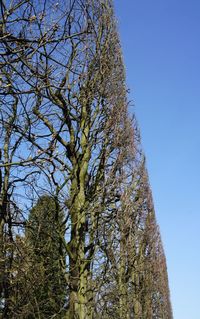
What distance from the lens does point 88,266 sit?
796 cm

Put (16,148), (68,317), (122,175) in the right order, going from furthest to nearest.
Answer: (122,175) < (68,317) < (16,148)

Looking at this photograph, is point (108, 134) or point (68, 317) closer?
point (68, 317)

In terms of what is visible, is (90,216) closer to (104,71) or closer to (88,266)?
(88,266)

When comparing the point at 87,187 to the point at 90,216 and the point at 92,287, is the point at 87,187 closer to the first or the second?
the point at 90,216

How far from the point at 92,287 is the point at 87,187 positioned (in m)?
1.80

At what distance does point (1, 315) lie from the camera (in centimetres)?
586

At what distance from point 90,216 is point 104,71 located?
2.86 meters

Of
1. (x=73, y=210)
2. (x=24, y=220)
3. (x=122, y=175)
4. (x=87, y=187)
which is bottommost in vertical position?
(x=24, y=220)

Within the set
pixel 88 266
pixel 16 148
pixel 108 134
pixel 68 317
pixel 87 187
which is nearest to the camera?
pixel 16 148

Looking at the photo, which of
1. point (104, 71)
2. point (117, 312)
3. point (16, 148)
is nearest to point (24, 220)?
point (16, 148)

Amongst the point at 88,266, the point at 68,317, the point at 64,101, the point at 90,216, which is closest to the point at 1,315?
the point at 68,317

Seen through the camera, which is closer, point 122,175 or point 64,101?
point 64,101

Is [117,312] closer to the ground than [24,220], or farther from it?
closer to the ground

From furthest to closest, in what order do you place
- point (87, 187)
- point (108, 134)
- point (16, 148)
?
1. point (108, 134)
2. point (87, 187)
3. point (16, 148)
